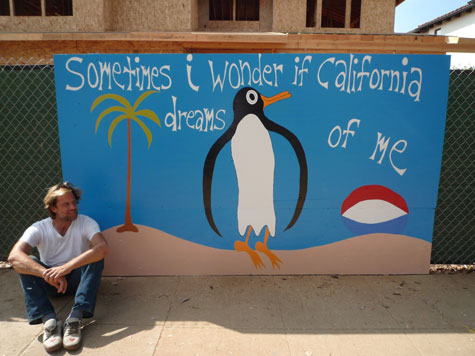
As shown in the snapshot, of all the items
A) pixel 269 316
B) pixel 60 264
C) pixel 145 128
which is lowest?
pixel 269 316

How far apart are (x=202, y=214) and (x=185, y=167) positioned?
1.64 ft

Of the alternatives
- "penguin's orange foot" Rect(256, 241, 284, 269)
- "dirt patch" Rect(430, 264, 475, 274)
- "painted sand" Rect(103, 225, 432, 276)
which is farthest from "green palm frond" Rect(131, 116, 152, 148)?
"dirt patch" Rect(430, 264, 475, 274)

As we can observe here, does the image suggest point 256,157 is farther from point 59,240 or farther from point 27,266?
point 27,266

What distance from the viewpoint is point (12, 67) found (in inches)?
124

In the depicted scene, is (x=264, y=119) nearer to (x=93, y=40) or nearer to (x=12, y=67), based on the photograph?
(x=12, y=67)

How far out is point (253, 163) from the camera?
122 inches

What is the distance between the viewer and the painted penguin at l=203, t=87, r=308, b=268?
3.04m

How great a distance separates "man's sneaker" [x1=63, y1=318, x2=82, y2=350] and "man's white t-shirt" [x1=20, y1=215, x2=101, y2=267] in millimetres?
549

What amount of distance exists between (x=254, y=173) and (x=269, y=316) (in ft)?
4.26

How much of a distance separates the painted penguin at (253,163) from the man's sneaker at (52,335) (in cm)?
151

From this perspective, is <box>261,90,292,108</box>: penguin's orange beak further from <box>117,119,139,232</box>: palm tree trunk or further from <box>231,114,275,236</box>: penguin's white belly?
<box>117,119,139,232</box>: palm tree trunk

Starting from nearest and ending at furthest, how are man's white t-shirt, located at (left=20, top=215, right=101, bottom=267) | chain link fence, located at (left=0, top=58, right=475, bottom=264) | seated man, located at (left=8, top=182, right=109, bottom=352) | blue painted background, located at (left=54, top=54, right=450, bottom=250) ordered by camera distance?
seated man, located at (left=8, top=182, right=109, bottom=352) → man's white t-shirt, located at (left=20, top=215, right=101, bottom=267) → blue painted background, located at (left=54, top=54, right=450, bottom=250) → chain link fence, located at (left=0, top=58, right=475, bottom=264)

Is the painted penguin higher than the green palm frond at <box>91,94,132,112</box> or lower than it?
lower

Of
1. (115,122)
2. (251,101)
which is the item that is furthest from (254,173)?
(115,122)
